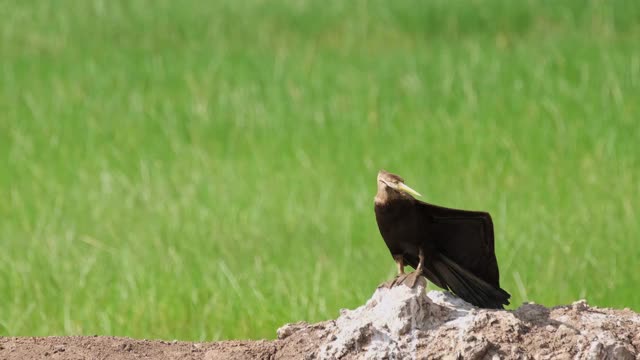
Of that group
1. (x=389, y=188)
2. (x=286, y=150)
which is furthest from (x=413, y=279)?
(x=286, y=150)

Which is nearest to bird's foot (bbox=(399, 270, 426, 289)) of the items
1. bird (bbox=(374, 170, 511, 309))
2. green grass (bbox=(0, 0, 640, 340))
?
bird (bbox=(374, 170, 511, 309))

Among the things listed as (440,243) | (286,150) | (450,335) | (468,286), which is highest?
(286,150)

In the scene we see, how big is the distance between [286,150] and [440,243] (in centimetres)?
463

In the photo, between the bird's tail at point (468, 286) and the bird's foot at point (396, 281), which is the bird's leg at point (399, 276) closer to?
the bird's foot at point (396, 281)

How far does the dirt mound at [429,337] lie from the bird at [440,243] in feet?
0.22

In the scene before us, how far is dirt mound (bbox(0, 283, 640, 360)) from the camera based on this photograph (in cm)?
395

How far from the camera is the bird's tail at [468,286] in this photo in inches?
162

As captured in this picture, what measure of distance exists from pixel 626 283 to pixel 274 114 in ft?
11.9

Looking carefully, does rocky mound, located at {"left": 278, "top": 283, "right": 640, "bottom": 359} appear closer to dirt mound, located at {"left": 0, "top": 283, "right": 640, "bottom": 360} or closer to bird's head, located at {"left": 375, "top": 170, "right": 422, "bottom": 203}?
dirt mound, located at {"left": 0, "top": 283, "right": 640, "bottom": 360}

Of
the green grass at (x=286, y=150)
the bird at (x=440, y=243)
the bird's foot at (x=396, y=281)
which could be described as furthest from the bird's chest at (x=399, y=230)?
the green grass at (x=286, y=150)

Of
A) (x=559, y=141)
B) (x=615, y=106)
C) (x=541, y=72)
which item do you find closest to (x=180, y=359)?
(x=559, y=141)

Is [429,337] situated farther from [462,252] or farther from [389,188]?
[389,188]

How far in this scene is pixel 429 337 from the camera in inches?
157

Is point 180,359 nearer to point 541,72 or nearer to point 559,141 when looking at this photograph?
point 559,141
